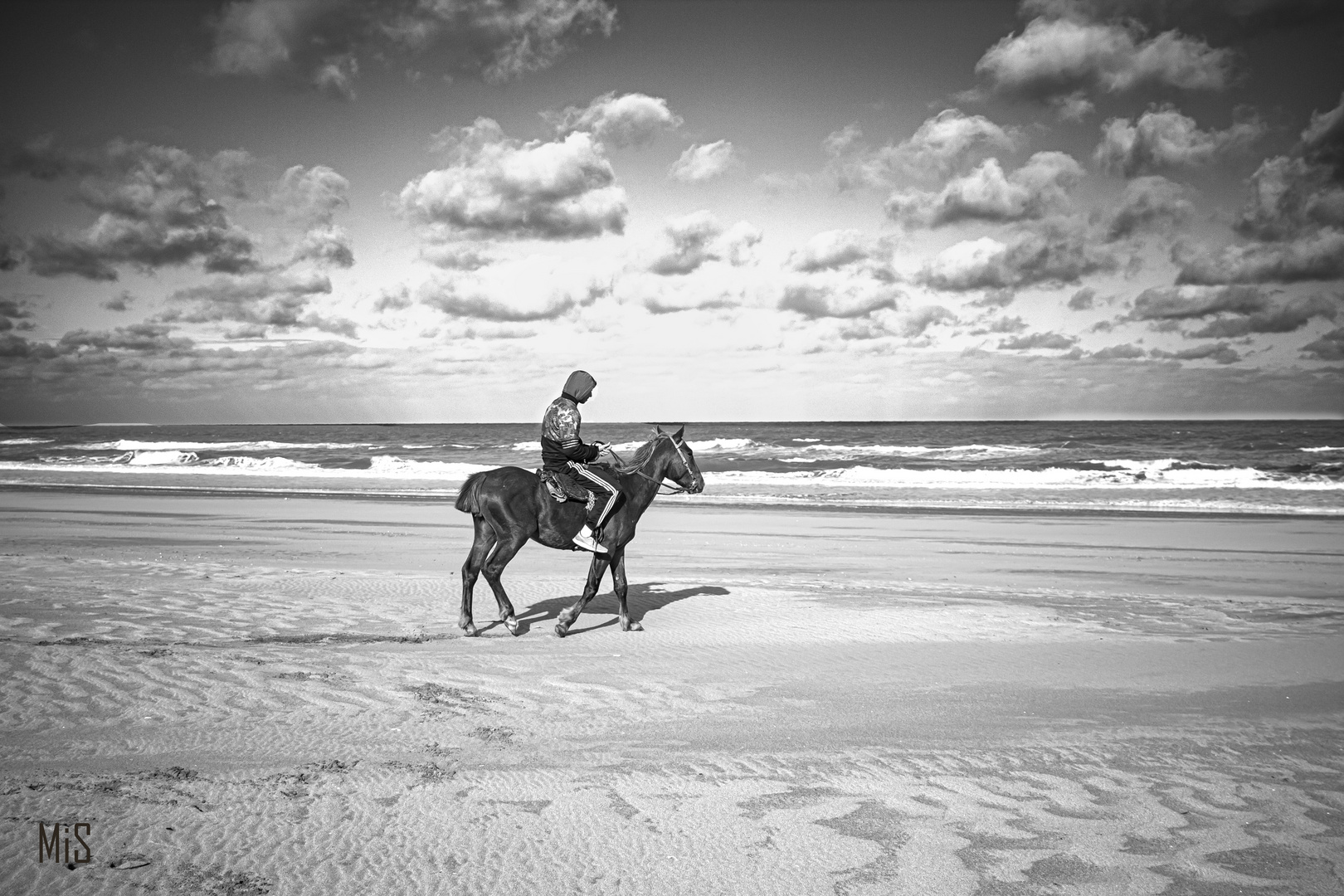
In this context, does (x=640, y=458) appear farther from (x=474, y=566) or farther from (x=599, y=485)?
(x=474, y=566)

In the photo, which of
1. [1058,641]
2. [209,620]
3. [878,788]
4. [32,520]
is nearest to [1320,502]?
[1058,641]

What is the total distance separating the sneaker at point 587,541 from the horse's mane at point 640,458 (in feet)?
Answer: 2.46

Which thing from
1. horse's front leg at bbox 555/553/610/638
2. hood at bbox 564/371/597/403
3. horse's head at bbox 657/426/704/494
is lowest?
horse's front leg at bbox 555/553/610/638

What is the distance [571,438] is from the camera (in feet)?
27.6

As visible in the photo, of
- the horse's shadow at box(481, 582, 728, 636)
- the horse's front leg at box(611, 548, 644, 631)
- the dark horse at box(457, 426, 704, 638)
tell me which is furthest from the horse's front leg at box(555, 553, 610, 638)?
the horse's shadow at box(481, 582, 728, 636)

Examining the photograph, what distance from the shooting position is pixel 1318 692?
6855 millimetres

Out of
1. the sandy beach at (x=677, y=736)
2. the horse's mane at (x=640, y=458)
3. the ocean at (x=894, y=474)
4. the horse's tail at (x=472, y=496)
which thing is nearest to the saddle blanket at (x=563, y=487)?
the horse's mane at (x=640, y=458)

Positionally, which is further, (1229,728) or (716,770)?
(1229,728)

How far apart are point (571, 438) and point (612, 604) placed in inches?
123

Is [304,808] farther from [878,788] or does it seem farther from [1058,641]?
[1058,641]

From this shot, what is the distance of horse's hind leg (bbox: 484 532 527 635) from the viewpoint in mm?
8680

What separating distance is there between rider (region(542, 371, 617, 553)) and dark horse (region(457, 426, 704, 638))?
0.87ft

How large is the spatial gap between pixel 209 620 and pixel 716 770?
6.58 m

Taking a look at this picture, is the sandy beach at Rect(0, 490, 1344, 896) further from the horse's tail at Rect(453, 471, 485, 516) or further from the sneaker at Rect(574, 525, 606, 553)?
the horse's tail at Rect(453, 471, 485, 516)
